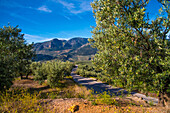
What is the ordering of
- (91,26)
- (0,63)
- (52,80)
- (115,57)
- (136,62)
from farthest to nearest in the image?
1. (52,80)
2. (0,63)
3. (91,26)
4. (115,57)
5. (136,62)

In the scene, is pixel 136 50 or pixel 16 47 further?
pixel 16 47

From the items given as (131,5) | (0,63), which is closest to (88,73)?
(0,63)

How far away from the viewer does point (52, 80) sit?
83.0 ft

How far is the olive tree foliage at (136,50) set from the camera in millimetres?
6891

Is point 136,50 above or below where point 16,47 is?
below

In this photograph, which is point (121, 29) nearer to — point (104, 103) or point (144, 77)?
point (144, 77)

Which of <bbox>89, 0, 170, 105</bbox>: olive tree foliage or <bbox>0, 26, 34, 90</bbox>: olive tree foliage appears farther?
<bbox>0, 26, 34, 90</bbox>: olive tree foliage

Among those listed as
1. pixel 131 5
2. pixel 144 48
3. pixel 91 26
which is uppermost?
pixel 131 5

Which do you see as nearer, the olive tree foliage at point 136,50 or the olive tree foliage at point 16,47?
the olive tree foliage at point 136,50

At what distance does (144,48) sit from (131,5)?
380 centimetres

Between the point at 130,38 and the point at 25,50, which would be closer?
the point at 130,38

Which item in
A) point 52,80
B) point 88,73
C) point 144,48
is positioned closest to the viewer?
point 144,48

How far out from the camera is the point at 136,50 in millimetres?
7922

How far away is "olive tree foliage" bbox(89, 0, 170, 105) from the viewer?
6.89 metres
